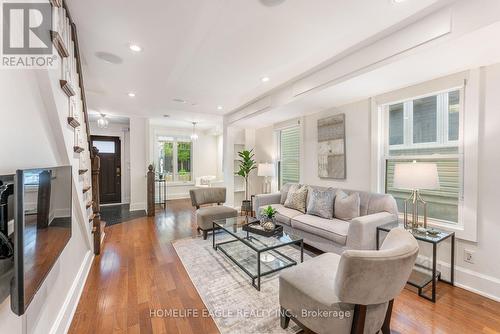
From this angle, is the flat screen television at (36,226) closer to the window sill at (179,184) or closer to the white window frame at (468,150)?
the white window frame at (468,150)

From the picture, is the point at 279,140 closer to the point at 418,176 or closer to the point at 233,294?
the point at 418,176

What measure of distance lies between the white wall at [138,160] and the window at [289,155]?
3.70 m

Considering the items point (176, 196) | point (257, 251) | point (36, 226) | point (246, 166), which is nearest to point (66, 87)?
point (36, 226)

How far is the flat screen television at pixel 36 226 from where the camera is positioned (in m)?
0.89

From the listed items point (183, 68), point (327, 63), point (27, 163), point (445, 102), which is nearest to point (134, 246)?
point (27, 163)

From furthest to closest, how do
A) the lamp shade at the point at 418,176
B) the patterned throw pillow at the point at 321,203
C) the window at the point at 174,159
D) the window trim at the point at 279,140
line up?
1. the window at the point at 174,159
2. the window trim at the point at 279,140
3. the patterned throw pillow at the point at 321,203
4. the lamp shade at the point at 418,176

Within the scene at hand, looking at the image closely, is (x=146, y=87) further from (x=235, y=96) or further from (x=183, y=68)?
(x=235, y=96)

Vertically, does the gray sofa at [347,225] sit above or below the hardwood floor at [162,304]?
above

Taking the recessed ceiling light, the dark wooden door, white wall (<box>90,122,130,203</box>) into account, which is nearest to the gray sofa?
the recessed ceiling light

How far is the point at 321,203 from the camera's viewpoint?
10.7 ft

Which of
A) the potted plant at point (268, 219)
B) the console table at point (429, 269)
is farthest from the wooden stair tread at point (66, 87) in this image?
the console table at point (429, 269)

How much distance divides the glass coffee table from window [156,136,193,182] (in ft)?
16.8

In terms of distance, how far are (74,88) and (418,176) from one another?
3525 mm

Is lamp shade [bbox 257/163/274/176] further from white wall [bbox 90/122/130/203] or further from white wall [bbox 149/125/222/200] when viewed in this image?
white wall [bbox 90/122/130/203]
